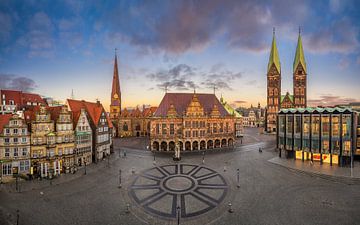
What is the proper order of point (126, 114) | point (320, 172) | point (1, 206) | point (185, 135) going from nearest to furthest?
point (1, 206) < point (320, 172) < point (185, 135) < point (126, 114)

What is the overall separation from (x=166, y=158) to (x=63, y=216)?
22.9 meters

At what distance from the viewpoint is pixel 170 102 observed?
157 feet

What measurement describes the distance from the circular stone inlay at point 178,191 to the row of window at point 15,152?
1726 centimetres

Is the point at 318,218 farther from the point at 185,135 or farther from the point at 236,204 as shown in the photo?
the point at 185,135

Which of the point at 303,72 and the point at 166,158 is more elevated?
the point at 303,72

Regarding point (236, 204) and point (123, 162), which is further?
point (123, 162)

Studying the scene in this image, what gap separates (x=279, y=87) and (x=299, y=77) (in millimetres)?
9717

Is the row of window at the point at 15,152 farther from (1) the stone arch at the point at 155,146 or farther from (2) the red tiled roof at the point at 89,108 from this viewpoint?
(1) the stone arch at the point at 155,146

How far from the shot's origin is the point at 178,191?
853 inches

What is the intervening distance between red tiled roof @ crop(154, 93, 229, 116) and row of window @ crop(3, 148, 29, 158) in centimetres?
2656

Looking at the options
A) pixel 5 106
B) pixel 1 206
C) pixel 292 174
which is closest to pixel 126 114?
pixel 5 106

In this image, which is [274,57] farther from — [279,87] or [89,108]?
[89,108]

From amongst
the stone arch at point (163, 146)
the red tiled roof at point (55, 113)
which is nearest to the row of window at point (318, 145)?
the stone arch at point (163, 146)

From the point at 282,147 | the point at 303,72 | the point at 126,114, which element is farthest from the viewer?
the point at 303,72
